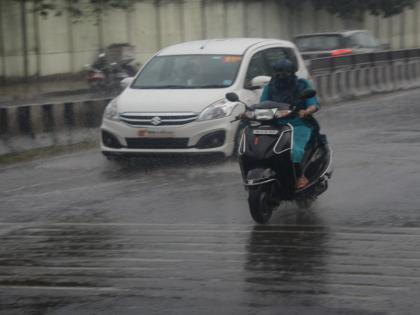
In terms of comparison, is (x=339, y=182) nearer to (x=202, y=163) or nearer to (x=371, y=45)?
(x=202, y=163)

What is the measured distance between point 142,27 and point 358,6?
1432 centimetres

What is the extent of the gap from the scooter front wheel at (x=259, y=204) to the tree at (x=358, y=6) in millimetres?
37006

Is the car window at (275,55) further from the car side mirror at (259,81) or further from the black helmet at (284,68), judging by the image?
the black helmet at (284,68)

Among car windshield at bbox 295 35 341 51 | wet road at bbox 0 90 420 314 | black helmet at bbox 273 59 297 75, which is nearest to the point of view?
wet road at bbox 0 90 420 314

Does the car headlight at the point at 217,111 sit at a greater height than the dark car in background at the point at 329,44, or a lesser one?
greater

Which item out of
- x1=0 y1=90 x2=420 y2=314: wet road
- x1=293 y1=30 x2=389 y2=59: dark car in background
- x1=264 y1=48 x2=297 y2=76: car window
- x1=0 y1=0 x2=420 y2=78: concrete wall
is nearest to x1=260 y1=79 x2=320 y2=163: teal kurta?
x1=0 y1=90 x2=420 y2=314: wet road

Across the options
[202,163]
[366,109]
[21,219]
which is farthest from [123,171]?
[366,109]

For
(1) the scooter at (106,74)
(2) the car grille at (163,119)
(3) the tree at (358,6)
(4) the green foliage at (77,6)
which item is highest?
(4) the green foliage at (77,6)

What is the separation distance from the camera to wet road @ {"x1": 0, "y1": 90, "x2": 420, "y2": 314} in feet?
21.1

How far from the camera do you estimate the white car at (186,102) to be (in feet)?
43.6

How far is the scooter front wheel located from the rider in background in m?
0.45

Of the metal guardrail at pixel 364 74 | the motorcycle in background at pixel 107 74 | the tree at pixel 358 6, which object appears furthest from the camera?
the tree at pixel 358 6

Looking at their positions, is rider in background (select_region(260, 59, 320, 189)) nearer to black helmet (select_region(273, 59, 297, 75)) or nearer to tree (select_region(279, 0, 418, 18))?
black helmet (select_region(273, 59, 297, 75))

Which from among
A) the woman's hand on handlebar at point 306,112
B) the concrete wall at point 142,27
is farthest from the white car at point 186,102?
the concrete wall at point 142,27
